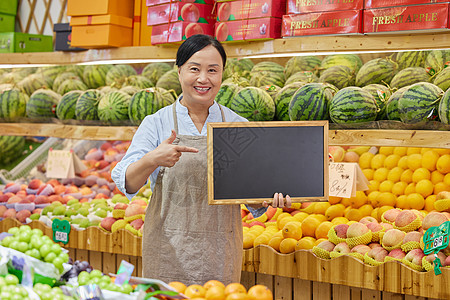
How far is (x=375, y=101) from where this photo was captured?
10.1 ft

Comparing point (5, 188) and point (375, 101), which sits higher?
point (375, 101)

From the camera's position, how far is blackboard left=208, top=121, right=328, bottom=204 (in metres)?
2.26

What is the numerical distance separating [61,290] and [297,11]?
212 cm

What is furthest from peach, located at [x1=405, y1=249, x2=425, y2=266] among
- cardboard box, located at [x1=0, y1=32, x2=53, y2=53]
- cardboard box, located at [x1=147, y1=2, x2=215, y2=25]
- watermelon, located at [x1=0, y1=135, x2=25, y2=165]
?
watermelon, located at [x1=0, y1=135, x2=25, y2=165]

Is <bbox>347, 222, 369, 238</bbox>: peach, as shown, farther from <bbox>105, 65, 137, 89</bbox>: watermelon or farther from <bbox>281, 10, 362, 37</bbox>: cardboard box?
<bbox>105, 65, 137, 89</bbox>: watermelon

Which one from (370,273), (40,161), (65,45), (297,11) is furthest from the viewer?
(40,161)

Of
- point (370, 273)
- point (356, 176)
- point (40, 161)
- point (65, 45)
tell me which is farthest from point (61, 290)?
point (40, 161)

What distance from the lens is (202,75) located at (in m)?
2.32

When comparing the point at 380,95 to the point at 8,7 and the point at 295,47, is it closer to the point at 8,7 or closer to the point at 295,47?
the point at 295,47

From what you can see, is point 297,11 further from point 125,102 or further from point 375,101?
point 125,102

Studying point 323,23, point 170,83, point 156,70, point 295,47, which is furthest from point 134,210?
point 323,23

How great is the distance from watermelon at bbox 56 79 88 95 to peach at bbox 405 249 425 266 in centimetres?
292

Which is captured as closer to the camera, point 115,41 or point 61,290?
point 61,290

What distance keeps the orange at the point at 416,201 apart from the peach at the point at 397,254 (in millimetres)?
481
